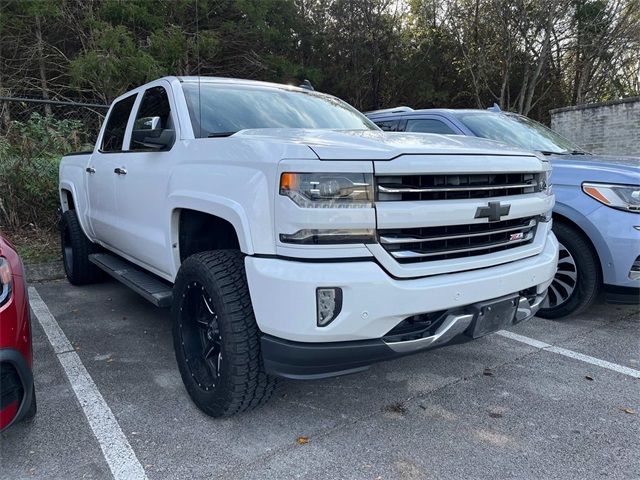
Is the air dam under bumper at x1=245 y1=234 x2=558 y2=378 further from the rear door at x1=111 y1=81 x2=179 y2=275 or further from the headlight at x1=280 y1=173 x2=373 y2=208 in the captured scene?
the rear door at x1=111 y1=81 x2=179 y2=275

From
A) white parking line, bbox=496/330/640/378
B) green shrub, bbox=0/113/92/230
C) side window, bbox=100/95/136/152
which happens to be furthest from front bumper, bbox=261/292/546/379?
green shrub, bbox=0/113/92/230

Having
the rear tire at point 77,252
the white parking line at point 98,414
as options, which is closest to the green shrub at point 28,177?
the rear tire at point 77,252

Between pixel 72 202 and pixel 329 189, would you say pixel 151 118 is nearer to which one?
pixel 329 189

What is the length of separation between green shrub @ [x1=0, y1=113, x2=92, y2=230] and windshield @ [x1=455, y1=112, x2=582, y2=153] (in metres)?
5.65

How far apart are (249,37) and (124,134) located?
413 inches

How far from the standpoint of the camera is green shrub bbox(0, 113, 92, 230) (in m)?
6.92

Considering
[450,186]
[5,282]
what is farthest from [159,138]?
[450,186]

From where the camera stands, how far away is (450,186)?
2.48m

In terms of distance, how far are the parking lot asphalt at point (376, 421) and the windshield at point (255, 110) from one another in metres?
1.69

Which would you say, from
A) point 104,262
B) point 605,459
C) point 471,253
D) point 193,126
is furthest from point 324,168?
point 104,262

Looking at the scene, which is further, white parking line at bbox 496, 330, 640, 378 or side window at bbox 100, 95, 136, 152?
side window at bbox 100, 95, 136, 152

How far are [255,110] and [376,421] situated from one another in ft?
7.12

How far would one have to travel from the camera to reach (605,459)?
8.05 feet

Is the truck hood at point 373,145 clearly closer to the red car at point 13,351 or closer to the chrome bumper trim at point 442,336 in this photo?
the chrome bumper trim at point 442,336
